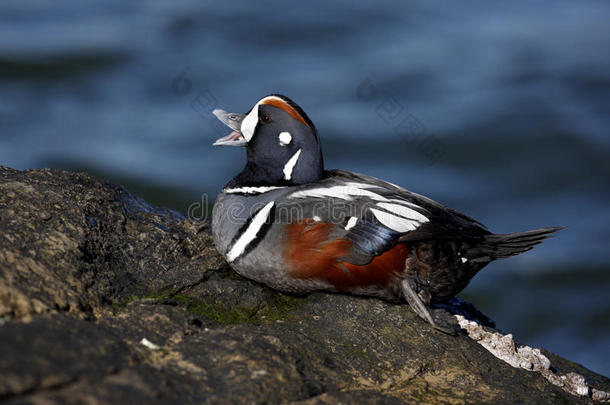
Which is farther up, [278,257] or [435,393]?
[278,257]

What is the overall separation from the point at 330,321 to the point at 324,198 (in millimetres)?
843

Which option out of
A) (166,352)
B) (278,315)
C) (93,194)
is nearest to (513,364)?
(278,315)

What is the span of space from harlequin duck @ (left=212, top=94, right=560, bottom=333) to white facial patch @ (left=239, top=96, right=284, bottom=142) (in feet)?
0.19

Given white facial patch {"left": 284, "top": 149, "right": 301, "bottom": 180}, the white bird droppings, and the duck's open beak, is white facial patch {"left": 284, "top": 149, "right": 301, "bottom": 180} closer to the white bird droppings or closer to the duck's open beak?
the duck's open beak

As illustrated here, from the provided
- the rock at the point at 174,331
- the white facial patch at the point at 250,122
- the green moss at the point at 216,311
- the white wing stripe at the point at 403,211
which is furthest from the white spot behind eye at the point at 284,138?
the green moss at the point at 216,311

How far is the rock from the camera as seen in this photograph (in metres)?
2.85

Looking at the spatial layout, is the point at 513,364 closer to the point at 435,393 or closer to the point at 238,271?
the point at 435,393

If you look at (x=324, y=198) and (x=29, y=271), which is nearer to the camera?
(x=29, y=271)

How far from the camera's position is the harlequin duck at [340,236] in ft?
14.3

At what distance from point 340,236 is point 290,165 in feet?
2.67

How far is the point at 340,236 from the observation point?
4324 mm

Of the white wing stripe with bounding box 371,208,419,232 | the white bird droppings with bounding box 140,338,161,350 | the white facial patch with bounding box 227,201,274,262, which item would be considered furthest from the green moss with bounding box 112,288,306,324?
the white wing stripe with bounding box 371,208,419,232

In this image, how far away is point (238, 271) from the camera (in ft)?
15.0

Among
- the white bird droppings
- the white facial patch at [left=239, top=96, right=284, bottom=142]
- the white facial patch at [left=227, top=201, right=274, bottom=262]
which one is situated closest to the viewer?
the white bird droppings
